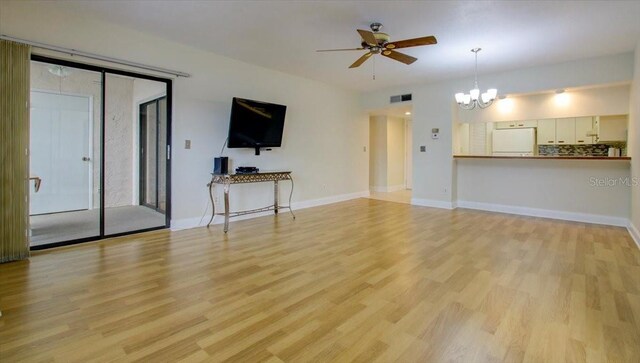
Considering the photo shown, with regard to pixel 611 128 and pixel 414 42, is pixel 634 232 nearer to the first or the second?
pixel 611 128

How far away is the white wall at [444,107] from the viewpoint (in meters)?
5.15

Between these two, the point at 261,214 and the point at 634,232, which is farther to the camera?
the point at 261,214

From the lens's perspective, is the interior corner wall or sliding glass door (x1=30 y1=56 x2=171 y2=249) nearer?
sliding glass door (x1=30 y1=56 x2=171 y2=249)

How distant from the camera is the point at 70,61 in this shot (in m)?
3.68

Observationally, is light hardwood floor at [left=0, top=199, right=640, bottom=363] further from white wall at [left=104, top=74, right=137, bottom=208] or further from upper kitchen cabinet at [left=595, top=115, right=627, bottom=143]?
upper kitchen cabinet at [left=595, top=115, right=627, bottom=143]

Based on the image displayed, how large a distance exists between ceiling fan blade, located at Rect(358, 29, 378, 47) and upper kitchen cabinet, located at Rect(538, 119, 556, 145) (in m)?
4.36

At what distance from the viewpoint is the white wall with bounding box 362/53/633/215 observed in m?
5.15

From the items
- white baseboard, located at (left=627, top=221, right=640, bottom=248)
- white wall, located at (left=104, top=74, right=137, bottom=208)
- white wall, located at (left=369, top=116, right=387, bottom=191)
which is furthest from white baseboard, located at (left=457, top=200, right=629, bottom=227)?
white wall, located at (left=104, top=74, right=137, bottom=208)

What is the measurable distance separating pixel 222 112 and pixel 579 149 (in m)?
6.55

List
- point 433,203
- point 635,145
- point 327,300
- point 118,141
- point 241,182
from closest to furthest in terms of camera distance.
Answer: point 327,300 < point 635,145 < point 118,141 < point 241,182 < point 433,203

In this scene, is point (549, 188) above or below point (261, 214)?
above

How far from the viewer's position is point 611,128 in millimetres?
5289

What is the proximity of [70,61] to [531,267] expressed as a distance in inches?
220

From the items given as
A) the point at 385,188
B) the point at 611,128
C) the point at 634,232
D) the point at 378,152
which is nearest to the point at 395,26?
the point at 634,232
